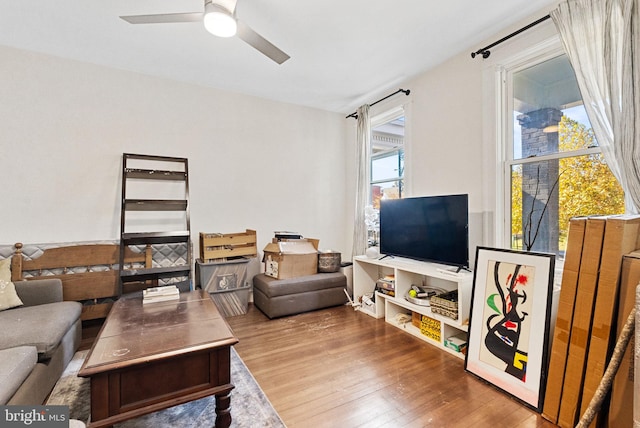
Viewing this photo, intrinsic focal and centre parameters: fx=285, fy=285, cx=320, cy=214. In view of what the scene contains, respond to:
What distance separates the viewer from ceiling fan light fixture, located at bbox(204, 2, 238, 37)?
68.3 inches

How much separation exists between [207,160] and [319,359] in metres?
2.57

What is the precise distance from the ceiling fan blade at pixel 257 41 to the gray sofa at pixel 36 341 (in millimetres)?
2268

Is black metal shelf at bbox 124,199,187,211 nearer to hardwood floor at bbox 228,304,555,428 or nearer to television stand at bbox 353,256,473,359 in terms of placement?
hardwood floor at bbox 228,304,555,428

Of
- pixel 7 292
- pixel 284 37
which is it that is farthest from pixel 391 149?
pixel 7 292

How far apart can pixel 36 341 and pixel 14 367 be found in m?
0.30

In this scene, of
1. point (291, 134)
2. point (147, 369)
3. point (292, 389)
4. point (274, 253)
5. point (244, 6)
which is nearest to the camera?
point (147, 369)

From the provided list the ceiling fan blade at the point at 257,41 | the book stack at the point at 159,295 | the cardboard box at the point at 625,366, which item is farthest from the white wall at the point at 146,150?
the cardboard box at the point at 625,366

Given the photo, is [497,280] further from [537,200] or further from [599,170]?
[599,170]

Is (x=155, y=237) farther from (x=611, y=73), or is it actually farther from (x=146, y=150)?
(x=611, y=73)

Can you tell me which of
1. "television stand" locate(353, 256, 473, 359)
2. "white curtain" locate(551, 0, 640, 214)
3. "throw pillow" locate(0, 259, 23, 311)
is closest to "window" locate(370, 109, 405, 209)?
"television stand" locate(353, 256, 473, 359)

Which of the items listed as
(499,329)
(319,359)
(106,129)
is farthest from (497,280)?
(106,129)

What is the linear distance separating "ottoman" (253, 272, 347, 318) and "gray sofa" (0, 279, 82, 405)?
1595mm

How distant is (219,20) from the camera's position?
177 centimetres

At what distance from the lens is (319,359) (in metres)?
2.20
